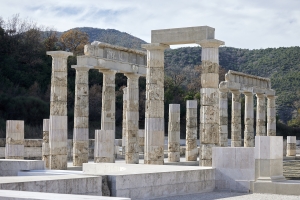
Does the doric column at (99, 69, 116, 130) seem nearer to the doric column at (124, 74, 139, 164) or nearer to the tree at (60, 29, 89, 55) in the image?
the doric column at (124, 74, 139, 164)

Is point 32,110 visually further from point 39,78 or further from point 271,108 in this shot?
point 271,108

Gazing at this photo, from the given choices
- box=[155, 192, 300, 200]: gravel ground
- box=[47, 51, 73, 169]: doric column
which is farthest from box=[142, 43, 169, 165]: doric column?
box=[155, 192, 300, 200]: gravel ground

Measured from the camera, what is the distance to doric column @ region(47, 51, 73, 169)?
22031 millimetres

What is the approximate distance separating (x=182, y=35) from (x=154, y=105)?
111 inches

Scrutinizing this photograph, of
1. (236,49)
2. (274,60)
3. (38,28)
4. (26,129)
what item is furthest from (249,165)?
(236,49)

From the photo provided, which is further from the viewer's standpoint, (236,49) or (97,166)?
(236,49)

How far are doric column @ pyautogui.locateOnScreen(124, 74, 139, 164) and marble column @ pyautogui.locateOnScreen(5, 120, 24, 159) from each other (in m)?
5.19

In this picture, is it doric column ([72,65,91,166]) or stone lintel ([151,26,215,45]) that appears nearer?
stone lintel ([151,26,215,45])

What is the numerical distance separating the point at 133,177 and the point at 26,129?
85.2 ft

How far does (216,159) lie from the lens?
15.1 meters

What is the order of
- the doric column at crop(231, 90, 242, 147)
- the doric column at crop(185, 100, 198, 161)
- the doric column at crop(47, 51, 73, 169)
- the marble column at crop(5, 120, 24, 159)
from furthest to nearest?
the doric column at crop(231, 90, 242, 147)
the doric column at crop(185, 100, 198, 161)
the doric column at crop(47, 51, 73, 169)
the marble column at crop(5, 120, 24, 159)

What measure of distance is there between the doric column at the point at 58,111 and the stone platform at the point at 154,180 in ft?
24.0

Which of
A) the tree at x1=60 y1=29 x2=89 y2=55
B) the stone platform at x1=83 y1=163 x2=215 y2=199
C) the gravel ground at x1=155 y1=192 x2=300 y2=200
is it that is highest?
the tree at x1=60 y1=29 x2=89 y2=55

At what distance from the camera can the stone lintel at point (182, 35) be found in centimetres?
2061
